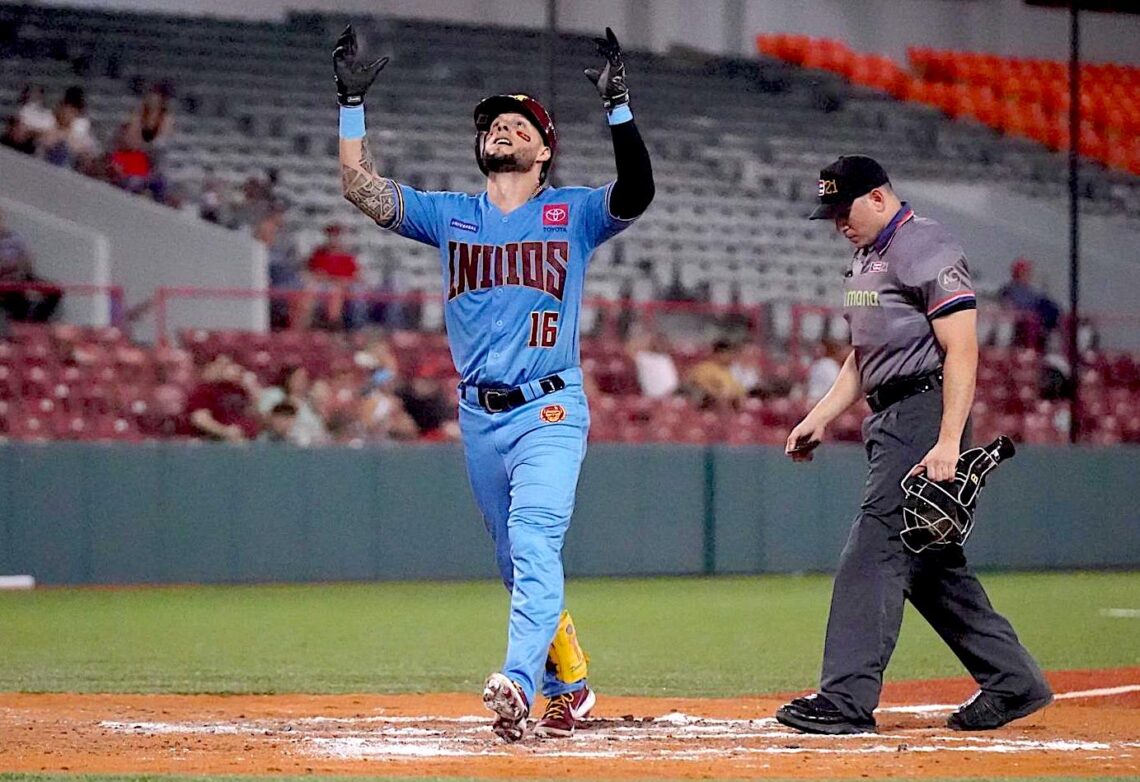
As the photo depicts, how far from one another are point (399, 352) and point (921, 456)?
31.5 feet

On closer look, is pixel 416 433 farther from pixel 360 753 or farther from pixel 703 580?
pixel 360 753

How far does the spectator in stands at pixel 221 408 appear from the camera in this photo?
1426 cm

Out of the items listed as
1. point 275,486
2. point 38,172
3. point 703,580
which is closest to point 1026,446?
point 703,580

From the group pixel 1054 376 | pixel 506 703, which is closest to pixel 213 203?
pixel 1054 376

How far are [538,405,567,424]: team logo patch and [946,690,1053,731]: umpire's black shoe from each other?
167cm

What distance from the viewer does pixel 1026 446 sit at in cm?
1645

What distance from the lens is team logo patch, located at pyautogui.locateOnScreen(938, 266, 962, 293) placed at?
19.7 ft

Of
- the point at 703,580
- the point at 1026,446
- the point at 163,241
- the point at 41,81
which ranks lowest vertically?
the point at 703,580

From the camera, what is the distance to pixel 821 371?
54.6ft

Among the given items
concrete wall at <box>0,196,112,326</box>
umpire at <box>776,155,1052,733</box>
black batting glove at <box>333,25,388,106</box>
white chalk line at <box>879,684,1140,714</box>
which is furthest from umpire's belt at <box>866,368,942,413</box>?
concrete wall at <box>0,196,112,326</box>

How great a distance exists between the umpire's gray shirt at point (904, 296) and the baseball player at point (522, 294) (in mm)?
833

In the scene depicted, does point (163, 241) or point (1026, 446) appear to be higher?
point (163, 241)

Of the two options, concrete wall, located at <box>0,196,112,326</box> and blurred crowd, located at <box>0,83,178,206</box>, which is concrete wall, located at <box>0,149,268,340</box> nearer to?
blurred crowd, located at <box>0,83,178,206</box>

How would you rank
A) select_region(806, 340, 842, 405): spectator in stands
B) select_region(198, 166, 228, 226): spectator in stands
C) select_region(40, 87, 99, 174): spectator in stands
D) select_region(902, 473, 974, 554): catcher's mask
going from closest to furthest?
select_region(902, 473, 974, 554): catcher's mask, select_region(806, 340, 842, 405): spectator in stands, select_region(40, 87, 99, 174): spectator in stands, select_region(198, 166, 228, 226): spectator in stands
